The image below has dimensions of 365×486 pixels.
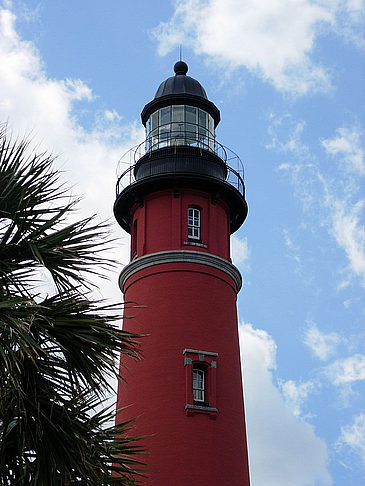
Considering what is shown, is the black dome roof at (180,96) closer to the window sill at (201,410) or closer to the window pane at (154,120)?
the window pane at (154,120)

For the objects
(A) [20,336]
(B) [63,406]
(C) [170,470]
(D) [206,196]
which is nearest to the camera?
→ (A) [20,336]

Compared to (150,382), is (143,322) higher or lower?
higher

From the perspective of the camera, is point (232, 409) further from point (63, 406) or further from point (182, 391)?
point (63, 406)

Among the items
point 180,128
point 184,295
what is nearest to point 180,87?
point 180,128

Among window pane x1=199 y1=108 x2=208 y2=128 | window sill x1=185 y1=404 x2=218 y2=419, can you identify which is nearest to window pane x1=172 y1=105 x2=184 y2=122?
window pane x1=199 y1=108 x2=208 y2=128

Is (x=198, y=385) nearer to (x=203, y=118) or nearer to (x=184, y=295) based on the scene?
(x=184, y=295)

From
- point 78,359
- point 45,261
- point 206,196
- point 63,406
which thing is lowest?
point 63,406

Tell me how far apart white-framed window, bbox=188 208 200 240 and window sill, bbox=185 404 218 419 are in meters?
5.54

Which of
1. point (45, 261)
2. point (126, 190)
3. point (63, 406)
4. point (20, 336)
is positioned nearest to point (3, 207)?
point (45, 261)

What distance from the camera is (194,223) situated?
23203 millimetres

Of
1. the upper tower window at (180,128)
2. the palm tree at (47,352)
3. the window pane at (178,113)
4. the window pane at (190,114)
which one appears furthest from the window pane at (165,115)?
the palm tree at (47,352)

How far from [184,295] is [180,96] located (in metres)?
7.56

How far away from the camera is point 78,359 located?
9.79 m

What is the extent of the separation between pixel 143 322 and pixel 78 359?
467 inches
